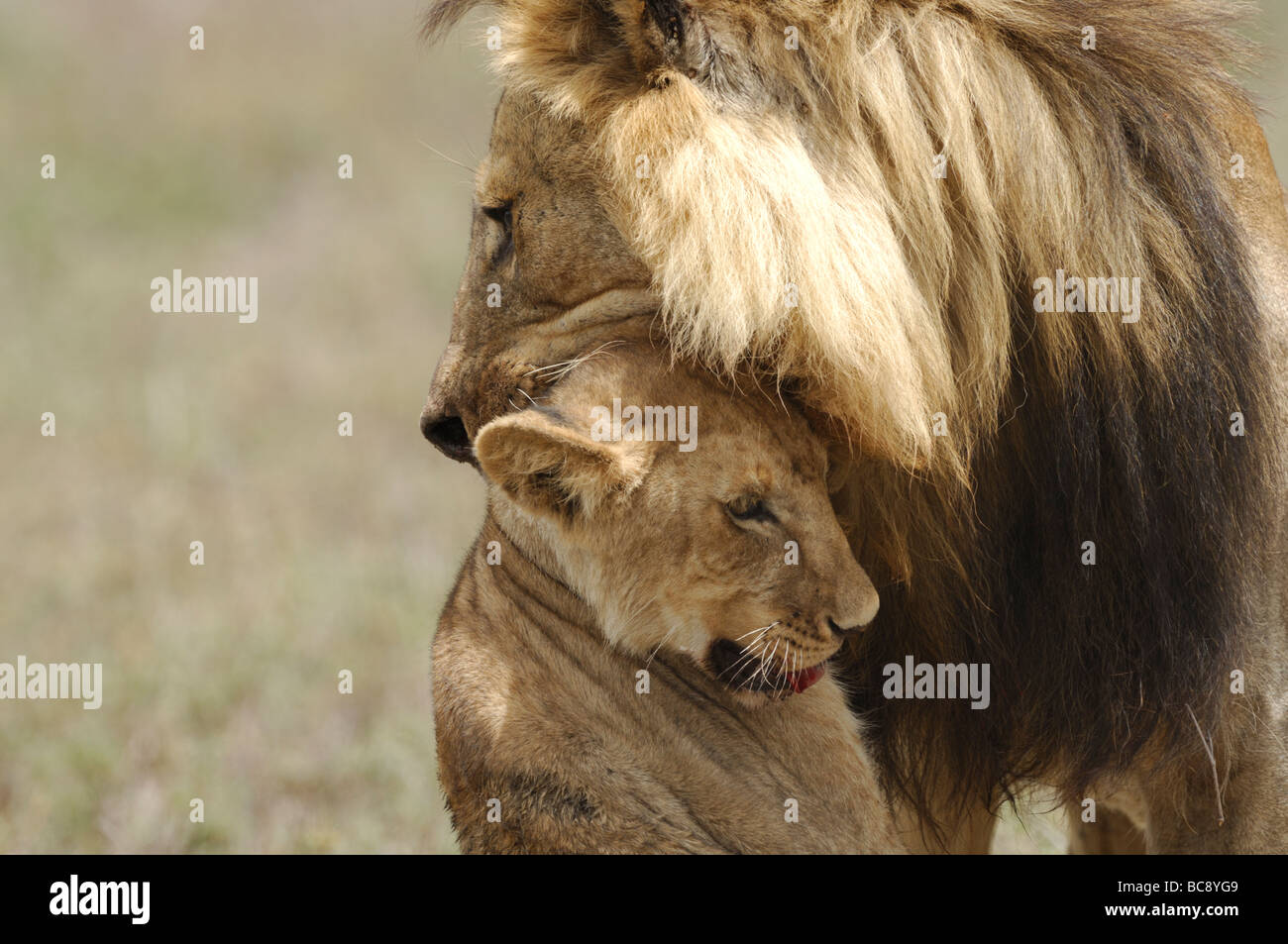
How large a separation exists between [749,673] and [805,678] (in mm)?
117

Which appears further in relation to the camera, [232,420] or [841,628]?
[232,420]

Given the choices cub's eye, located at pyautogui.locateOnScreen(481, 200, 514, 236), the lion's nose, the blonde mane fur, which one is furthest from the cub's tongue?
cub's eye, located at pyautogui.locateOnScreen(481, 200, 514, 236)

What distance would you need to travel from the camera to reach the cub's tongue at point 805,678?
9.84 feet

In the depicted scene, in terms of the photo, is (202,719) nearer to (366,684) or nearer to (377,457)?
(366,684)

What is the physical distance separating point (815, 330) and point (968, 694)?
0.93 meters

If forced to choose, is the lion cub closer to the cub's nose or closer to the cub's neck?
the cub's neck

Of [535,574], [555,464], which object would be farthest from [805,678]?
[555,464]

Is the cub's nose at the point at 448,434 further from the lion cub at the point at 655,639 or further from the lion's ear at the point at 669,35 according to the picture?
the lion's ear at the point at 669,35

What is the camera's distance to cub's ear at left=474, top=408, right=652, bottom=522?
8.56 feet

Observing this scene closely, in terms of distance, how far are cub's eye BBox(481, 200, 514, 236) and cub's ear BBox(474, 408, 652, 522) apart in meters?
0.51

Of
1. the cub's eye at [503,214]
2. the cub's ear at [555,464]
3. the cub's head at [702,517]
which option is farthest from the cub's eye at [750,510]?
the cub's eye at [503,214]

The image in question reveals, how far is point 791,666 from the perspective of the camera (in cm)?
295

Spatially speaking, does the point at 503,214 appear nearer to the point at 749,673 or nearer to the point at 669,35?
the point at 669,35

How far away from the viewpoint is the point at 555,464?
2.68m
